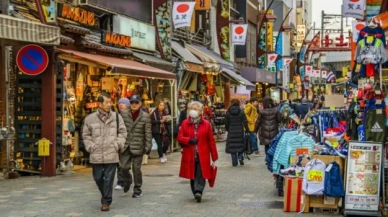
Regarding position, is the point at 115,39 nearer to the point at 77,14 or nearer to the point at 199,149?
the point at 77,14

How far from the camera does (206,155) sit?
12.3m

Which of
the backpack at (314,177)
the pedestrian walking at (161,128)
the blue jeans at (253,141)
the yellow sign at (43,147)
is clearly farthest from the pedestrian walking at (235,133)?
the backpack at (314,177)

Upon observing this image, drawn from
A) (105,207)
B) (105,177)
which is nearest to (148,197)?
(105,207)

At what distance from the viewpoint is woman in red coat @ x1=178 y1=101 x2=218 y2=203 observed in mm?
12203

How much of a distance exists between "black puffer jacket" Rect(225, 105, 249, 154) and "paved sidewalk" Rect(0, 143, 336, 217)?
1697 mm

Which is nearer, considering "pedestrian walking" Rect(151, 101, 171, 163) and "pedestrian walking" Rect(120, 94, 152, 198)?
"pedestrian walking" Rect(120, 94, 152, 198)

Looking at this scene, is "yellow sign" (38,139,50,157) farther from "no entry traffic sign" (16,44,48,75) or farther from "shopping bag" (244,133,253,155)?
"shopping bag" (244,133,253,155)

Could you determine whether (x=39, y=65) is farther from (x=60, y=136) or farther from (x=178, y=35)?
(x=178, y=35)

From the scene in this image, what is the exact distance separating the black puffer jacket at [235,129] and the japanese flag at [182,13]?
8113 mm

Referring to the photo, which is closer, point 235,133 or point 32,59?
point 32,59

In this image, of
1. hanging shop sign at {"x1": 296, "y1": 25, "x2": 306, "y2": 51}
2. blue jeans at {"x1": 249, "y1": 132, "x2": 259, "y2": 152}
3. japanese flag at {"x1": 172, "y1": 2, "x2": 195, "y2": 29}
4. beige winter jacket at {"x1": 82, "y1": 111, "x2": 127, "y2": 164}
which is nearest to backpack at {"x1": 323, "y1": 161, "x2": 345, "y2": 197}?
beige winter jacket at {"x1": 82, "y1": 111, "x2": 127, "y2": 164}

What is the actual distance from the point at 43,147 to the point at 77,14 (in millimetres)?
4479

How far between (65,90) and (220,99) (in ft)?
54.2

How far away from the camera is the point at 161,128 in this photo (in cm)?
2047
